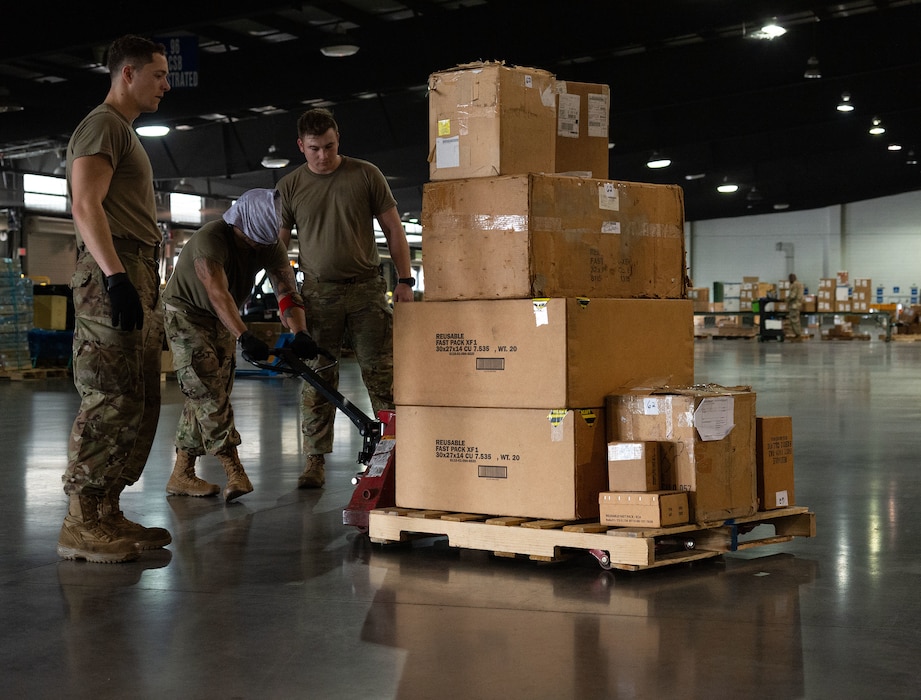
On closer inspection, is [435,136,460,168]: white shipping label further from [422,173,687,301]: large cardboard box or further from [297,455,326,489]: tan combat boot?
[297,455,326,489]: tan combat boot

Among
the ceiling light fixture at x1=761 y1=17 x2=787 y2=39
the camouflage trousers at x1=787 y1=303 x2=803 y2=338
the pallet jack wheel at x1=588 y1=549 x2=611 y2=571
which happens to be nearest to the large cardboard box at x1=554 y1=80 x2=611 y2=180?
the pallet jack wheel at x1=588 y1=549 x2=611 y2=571

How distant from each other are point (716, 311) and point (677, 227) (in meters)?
34.3

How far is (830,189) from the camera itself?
3397 centimetres

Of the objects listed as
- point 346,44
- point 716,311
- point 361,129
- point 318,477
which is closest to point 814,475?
point 318,477

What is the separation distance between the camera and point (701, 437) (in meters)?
3.85

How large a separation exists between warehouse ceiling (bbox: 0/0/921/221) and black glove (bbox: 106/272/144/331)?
809cm

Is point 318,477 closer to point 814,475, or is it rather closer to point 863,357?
point 814,475

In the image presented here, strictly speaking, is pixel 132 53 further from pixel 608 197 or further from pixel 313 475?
pixel 313 475

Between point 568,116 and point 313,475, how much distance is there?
2.43m

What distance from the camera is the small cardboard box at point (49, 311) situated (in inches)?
723

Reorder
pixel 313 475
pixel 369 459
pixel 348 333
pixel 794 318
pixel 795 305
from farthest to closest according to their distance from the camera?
pixel 794 318 < pixel 795 305 < pixel 313 475 < pixel 348 333 < pixel 369 459

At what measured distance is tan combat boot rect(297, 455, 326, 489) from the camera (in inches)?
230

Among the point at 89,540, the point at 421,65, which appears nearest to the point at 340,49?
the point at 421,65

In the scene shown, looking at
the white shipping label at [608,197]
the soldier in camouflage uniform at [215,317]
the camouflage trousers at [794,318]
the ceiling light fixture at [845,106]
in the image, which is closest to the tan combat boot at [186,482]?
the soldier in camouflage uniform at [215,317]
